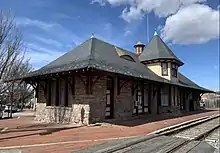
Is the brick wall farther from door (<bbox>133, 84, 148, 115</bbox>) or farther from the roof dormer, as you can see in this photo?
the roof dormer

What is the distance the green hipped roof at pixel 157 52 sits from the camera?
21.4m

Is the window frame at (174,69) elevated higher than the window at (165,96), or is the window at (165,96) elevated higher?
the window frame at (174,69)

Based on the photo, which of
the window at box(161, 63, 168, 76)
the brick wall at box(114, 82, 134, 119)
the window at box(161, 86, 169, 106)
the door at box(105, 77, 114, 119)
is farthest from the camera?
the window at box(161, 63, 168, 76)

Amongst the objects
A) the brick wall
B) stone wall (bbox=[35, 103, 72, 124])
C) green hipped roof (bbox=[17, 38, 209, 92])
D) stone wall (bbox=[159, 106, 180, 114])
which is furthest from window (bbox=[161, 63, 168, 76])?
stone wall (bbox=[35, 103, 72, 124])

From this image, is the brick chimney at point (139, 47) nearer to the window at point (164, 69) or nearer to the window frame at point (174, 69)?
the window frame at point (174, 69)

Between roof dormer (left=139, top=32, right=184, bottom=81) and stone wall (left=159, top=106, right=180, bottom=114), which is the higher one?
roof dormer (left=139, top=32, right=184, bottom=81)

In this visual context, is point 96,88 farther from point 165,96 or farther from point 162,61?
point 162,61

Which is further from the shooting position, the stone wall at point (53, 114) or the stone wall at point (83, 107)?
the stone wall at point (53, 114)

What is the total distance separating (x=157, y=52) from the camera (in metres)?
22.1

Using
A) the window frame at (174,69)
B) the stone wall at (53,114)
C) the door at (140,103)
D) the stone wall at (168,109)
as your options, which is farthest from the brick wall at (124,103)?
the window frame at (174,69)

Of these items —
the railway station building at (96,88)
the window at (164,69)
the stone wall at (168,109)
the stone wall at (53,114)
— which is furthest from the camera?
the window at (164,69)

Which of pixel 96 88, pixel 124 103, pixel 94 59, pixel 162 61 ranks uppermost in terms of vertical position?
pixel 162 61

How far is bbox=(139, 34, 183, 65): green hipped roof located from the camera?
21422 mm

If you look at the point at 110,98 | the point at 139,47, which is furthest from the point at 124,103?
the point at 139,47
